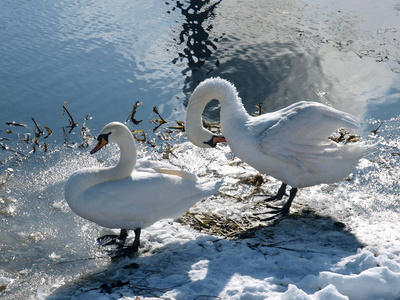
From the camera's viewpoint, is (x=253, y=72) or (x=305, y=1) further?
(x=305, y=1)

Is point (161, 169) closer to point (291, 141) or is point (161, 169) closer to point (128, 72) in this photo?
point (291, 141)

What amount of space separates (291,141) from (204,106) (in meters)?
1.16

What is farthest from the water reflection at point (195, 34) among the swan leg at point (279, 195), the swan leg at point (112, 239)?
the swan leg at point (112, 239)

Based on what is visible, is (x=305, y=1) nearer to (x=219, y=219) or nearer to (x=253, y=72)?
(x=253, y=72)

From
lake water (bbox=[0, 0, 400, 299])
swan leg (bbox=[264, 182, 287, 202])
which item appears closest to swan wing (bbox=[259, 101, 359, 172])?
swan leg (bbox=[264, 182, 287, 202])

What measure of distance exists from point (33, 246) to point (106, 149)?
2.52m

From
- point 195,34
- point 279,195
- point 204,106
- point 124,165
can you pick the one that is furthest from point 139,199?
point 195,34

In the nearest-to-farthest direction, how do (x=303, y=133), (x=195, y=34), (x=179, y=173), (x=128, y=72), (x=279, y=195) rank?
(x=303, y=133) → (x=179, y=173) → (x=279, y=195) → (x=128, y=72) → (x=195, y=34)

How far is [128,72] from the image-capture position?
10305 millimetres

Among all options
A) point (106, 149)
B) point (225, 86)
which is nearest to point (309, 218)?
point (225, 86)

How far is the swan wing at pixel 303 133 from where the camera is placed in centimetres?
522

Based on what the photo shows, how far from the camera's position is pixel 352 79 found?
403 inches

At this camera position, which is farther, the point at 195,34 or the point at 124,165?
the point at 195,34

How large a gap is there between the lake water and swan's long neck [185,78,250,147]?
5.63ft
